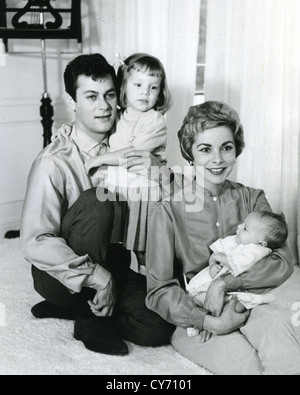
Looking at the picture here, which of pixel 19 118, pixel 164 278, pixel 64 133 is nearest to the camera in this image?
pixel 164 278

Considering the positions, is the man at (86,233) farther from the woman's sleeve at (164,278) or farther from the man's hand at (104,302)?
the woman's sleeve at (164,278)

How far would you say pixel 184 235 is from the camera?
1672 mm

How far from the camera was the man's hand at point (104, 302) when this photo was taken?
166 centimetres

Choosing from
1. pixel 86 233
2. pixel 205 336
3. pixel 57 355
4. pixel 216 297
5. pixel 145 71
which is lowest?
pixel 57 355

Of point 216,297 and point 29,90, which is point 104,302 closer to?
point 216,297

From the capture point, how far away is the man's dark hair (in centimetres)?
179

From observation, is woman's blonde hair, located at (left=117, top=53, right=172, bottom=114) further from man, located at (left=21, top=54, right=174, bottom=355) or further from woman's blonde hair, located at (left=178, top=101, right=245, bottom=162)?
woman's blonde hair, located at (left=178, top=101, right=245, bottom=162)

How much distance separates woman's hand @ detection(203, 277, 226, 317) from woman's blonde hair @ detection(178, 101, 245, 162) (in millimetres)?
393

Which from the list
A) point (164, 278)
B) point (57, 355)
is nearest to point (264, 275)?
point (164, 278)

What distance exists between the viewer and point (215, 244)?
162 cm

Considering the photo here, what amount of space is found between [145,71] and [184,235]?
0.56m

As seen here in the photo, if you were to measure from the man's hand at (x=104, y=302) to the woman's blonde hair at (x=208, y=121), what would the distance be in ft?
1.56

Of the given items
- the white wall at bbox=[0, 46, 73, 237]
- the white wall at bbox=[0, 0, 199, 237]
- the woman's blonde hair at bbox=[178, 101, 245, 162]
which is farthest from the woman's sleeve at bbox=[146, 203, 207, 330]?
the white wall at bbox=[0, 46, 73, 237]
